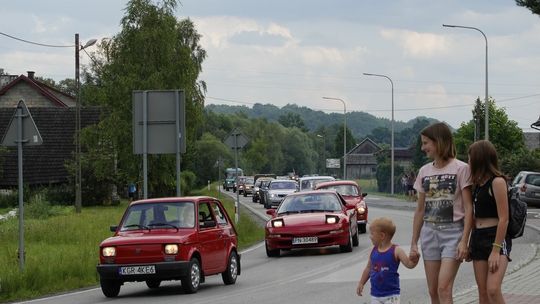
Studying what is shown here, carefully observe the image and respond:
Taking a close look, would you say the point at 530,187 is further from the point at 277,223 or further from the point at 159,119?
the point at 159,119

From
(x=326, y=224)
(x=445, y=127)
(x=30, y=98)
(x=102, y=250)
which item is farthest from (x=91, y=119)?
(x=445, y=127)

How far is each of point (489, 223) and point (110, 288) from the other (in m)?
8.99

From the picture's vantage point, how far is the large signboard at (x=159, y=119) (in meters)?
Result: 23.6

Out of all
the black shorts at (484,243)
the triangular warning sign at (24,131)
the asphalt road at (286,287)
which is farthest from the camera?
the triangular warning sign at (24,131)

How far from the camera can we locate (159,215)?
17.3 meters

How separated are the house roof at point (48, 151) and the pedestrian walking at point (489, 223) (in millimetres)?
54934

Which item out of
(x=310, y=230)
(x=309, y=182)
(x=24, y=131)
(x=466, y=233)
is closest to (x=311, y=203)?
(x=310, y=230)

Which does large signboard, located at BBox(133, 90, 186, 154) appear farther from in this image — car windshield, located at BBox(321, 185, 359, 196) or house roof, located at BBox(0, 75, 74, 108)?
house roof, located at BBox(0, 75, 74, 108)

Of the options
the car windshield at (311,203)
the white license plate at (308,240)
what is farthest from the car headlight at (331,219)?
the car windshield at (311,203)

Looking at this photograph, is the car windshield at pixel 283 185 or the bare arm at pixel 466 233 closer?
the bare arm at pixel 466 233

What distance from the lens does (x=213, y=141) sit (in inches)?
5236

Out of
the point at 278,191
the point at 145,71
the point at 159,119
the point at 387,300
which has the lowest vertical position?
the point at 278,191

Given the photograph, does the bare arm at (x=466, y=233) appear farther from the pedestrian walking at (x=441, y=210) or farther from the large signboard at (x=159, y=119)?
the large signboard at (x=159, y=119)

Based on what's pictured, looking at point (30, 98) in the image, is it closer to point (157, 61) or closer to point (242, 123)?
point (157, 61)
